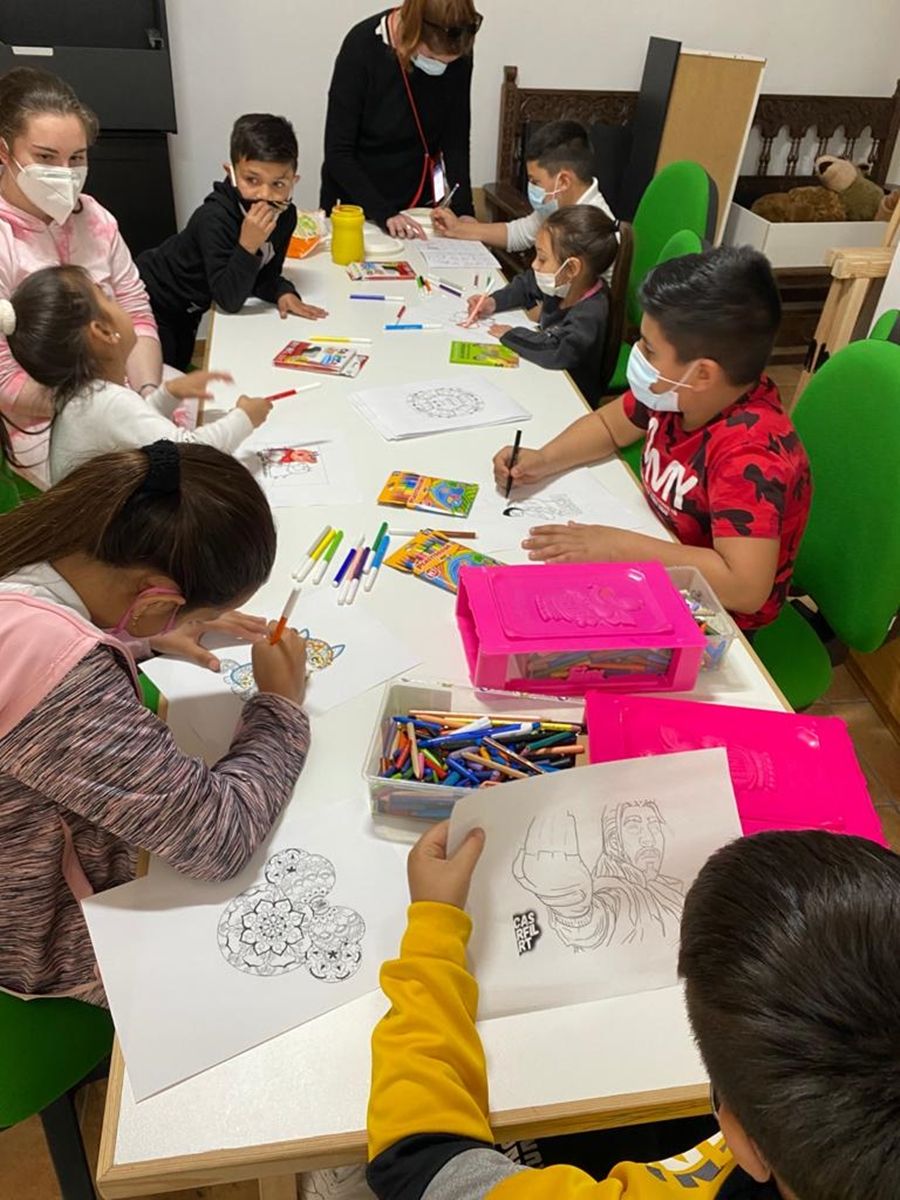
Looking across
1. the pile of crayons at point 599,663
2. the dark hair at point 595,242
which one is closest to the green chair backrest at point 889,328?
the dark hair at point 595,242

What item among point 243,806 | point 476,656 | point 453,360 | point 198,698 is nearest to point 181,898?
point 243,806

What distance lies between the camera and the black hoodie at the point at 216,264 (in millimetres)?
2084

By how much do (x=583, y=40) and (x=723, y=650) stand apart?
3.28 m

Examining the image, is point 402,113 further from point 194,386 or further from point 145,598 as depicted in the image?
point 145,598

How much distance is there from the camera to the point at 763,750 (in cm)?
95

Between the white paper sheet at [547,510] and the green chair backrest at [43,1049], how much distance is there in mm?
805

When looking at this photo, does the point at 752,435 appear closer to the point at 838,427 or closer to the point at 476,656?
the point at 838,427

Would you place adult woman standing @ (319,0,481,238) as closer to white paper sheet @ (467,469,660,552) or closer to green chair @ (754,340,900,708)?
white paper sheet @ (467,469,660,552)

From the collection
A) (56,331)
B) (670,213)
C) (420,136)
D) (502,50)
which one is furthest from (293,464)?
(502,50)

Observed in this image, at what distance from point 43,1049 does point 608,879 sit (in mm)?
609

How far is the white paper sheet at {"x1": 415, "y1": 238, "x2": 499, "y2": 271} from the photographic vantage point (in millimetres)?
2543

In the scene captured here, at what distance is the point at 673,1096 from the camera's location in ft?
2.38

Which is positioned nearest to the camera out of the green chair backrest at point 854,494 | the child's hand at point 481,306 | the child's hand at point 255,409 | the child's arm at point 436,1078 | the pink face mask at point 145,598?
the child's arm at point 436,1078

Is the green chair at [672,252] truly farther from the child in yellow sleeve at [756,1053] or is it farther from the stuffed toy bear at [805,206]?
the stuffed toy bear at [805,206]
